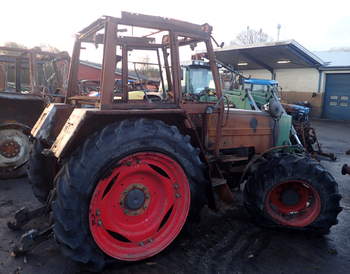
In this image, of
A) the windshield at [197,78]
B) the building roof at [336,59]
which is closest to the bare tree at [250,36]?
the building roof at [336,59]

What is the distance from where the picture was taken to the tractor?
105 inches

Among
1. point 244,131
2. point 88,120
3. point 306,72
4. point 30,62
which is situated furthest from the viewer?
point 306,72

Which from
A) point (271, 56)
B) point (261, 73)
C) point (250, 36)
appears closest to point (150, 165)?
point (271, 56)

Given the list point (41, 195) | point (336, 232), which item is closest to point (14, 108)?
point (41, 195)

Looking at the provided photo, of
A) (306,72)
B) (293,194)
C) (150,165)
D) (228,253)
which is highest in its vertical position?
(306,72)

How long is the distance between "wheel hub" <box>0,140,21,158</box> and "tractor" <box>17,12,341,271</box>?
2.34 meters

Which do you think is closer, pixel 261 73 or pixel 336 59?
pixel 336 59

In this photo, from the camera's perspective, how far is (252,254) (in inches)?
128

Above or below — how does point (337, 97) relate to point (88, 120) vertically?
above

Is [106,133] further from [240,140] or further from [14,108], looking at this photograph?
[14,108]

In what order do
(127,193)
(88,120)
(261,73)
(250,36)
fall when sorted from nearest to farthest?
(88,120), (127,193), (261,73), (250,36)

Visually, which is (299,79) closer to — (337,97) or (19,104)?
(337,97)

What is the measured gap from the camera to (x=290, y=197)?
3721 millimetres

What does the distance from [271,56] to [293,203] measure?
16.8 meters
